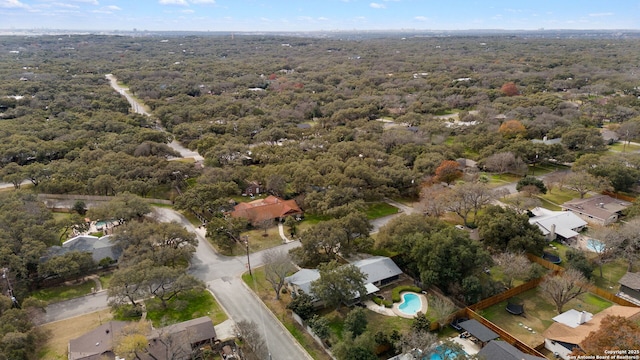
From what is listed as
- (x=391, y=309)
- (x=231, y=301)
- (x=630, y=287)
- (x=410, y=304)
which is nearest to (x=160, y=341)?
(x=231, y=301)

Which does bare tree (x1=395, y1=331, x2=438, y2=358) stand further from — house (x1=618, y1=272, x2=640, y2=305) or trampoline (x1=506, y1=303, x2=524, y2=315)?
house (x1=618, y1=272, x2=640, y2=305)

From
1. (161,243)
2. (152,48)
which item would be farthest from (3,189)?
(152,48)

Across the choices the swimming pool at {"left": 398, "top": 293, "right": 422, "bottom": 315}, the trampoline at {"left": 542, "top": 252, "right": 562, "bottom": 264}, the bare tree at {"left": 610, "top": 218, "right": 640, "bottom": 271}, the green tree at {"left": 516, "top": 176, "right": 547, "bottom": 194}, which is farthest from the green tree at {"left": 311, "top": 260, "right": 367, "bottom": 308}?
the green tree at {"left": 516, "top": 176, "right": 547, "bottom": 194}

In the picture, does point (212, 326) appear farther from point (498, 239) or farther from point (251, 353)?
point (498, 239)

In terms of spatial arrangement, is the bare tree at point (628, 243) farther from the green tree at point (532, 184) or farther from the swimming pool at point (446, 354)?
the swimming pool at point (446, 354)

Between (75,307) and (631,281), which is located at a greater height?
(631,281)

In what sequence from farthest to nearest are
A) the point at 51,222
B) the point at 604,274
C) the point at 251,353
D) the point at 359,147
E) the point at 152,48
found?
the point at 152,48 < the point at 359,147 < the point at 51,222 < the point at 604,274 < the point at 251,353

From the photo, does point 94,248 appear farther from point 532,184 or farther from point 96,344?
point 532,184
